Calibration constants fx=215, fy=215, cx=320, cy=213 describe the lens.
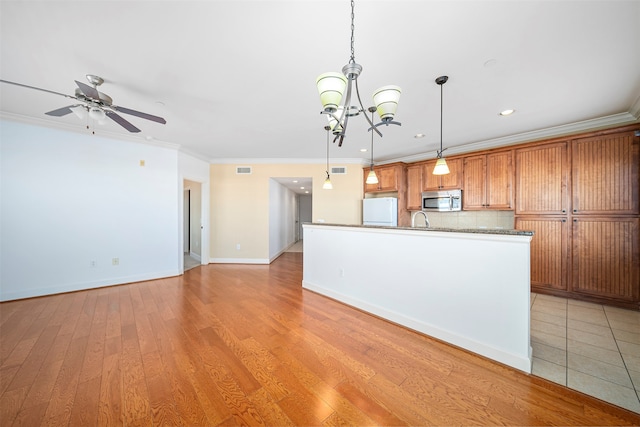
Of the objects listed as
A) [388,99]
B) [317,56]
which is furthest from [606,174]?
[317,56]

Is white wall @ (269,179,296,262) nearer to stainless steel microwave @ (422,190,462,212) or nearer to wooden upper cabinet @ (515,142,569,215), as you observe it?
stainless steel microwave @ (422,190,462,212)

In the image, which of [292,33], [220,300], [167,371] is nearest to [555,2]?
[292,33]

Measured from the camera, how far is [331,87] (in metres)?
1.27

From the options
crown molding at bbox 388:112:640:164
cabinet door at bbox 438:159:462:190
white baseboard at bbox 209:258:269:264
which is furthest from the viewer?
white baseboard at bbox 209:258:269:264

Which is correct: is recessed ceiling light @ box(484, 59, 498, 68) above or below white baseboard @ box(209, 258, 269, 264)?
above

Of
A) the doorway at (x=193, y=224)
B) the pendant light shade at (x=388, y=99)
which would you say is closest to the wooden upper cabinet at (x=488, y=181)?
the pendant light shade at (x=388, y=99)

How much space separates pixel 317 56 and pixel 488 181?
3855mm

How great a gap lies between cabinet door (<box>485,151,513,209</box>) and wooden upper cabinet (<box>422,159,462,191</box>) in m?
0.47

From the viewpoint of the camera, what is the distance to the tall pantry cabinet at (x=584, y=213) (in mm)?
2910

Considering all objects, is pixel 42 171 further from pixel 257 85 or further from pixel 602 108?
pixel 602 108

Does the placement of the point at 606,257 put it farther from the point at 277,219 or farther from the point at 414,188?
the point at 277,219

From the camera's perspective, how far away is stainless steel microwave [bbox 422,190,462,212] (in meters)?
4.33

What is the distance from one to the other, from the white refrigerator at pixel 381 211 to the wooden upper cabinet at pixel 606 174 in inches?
107

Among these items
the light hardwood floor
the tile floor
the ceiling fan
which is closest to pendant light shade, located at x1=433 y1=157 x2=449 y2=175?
the light hardwood floor
